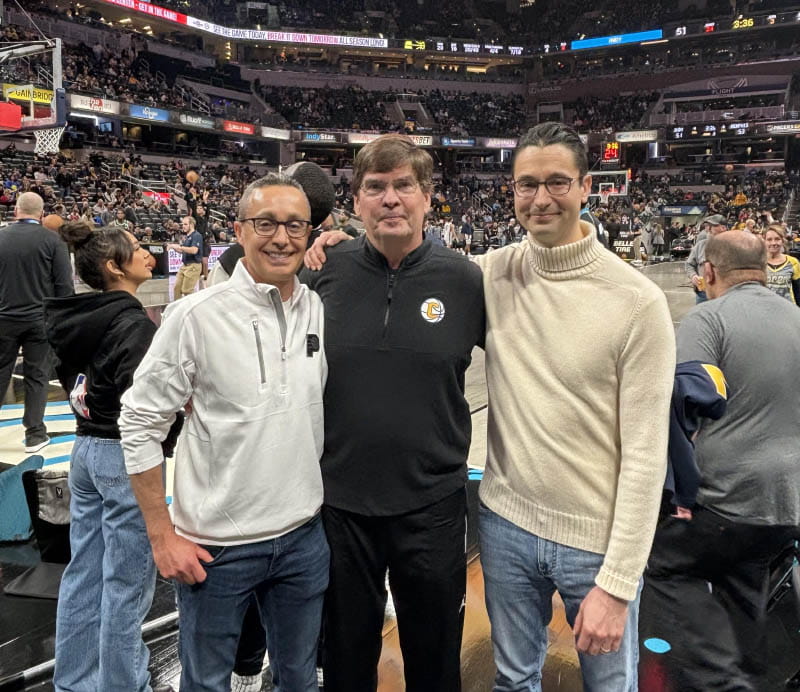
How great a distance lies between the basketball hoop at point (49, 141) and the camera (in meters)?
12.1

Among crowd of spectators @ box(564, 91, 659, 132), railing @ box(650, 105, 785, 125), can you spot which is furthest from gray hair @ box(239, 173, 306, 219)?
crowd of spectators @ box(564, 91, 659, 132)

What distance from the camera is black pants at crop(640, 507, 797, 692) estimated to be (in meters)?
2.44

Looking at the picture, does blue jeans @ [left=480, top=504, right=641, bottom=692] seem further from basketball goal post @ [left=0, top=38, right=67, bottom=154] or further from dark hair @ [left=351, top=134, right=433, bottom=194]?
basketball goal post @ [left=0, top=38, right=67, bottom=154]

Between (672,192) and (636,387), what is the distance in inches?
1502

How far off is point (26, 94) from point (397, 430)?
1412 centimetres

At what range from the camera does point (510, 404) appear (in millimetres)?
1804

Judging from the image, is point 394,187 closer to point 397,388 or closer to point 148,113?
point 397,388

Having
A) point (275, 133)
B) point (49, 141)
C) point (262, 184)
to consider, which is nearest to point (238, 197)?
point (275, 133)

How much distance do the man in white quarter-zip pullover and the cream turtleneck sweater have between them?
1.83 feet

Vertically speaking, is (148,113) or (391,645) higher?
(148,113)

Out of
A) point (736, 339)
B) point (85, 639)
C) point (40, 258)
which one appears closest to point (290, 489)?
point (85, 639)

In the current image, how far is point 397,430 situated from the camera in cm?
179

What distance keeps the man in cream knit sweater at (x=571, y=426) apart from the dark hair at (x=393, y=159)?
270 mm

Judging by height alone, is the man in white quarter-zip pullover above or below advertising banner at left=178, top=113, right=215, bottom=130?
below
